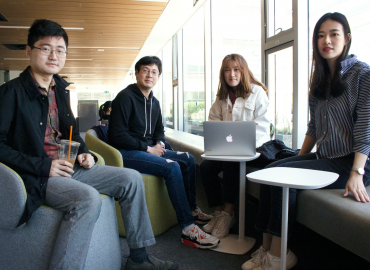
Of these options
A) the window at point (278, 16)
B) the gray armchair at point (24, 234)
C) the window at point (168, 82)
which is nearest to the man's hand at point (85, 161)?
the gray armchair at point (24, 234)

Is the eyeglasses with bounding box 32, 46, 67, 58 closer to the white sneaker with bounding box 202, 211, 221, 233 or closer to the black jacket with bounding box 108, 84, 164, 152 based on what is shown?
the black jacket with bounding box 108, 84, 164, 152

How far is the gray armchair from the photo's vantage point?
1324mm

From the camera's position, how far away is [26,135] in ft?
4.92

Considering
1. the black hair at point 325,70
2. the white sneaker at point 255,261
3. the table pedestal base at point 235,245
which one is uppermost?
the black hair at point 325,70

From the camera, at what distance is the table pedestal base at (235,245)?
1990 millimetres

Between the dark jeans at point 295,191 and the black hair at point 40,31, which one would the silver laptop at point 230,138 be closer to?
the dark jeans at point 295,191

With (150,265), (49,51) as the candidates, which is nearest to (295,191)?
(150,265)

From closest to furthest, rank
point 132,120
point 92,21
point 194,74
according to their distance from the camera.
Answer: point 132,120 → point 92,21 → point 194,74

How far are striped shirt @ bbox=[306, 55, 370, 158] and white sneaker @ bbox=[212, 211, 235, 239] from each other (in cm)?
83

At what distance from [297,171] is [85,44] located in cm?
699

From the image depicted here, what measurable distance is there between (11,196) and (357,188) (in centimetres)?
160

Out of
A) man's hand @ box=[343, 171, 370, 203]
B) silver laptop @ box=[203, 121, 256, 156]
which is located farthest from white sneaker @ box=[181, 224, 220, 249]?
man's hand @ box=[343, 171, 370, 203]

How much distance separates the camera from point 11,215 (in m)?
1.33

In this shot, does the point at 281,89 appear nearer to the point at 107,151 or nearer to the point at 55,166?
the point at 107,151
